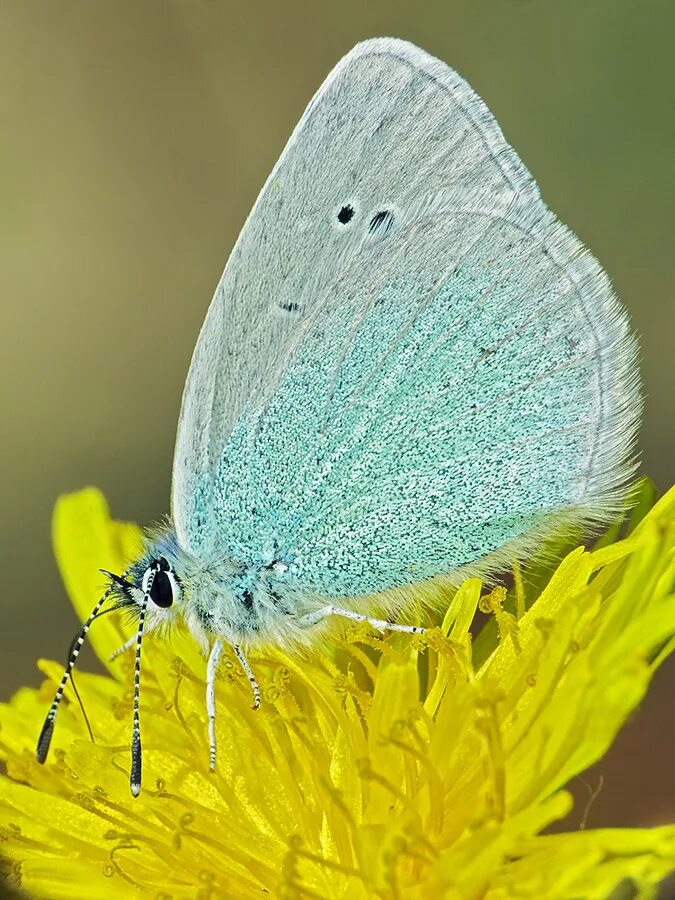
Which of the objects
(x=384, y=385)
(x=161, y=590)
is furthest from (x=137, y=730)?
(x=384, y=385)

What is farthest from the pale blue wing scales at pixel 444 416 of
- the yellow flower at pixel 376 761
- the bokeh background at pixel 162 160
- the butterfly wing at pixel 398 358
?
the bokeh background at pixel 162 160

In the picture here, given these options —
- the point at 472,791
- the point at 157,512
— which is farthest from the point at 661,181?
the point at 472,791

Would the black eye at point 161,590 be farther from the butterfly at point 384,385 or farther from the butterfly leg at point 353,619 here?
the butterfly leg at point 353,619

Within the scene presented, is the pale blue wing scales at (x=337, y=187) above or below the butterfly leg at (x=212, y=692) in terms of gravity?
above

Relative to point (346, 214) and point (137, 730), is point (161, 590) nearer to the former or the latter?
point (137, 730)

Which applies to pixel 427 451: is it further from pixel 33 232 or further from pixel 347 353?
pixel 33 232

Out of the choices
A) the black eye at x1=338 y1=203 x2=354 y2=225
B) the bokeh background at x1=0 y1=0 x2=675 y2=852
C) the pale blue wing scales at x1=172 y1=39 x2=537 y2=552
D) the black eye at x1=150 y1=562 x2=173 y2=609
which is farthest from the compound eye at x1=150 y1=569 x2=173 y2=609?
the bokeh background at x1=0 y1=0 x2=675 y2=852

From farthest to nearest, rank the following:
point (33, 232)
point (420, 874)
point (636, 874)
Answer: point (33, 232) < point (420, 874) < point (636, 874)
